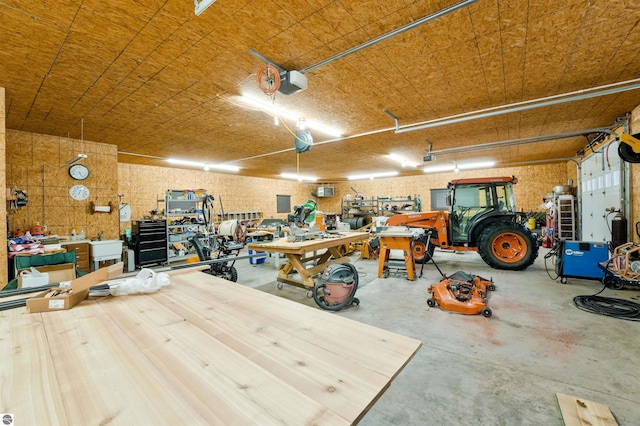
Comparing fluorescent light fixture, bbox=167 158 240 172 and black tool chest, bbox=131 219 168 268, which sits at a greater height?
fluorescent light fixture, bbox=167 158 240 172

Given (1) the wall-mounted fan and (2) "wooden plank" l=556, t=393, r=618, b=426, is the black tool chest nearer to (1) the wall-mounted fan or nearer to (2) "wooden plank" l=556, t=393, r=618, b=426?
(1) the wall-mounted fan

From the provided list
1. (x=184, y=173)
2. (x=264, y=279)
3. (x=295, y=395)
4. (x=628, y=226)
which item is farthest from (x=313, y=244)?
(x=184, y=173)

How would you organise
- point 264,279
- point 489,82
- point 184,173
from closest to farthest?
point 489,82, point 264,279, point 184,173

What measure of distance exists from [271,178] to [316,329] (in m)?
13.2

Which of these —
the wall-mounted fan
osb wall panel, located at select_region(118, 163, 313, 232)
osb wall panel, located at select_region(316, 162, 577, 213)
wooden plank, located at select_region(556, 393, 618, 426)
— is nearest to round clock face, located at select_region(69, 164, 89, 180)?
osb wall panel, located at select_region(118, 163, 313, 232)

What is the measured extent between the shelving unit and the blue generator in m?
7.67

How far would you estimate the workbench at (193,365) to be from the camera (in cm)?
56

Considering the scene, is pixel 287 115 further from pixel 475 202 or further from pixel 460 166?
pixel 460 166

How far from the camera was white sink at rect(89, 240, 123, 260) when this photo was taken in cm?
548

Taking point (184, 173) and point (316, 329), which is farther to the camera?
point (184, 173)

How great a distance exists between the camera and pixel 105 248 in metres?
5.60

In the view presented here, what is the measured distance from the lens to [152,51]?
9.43ft

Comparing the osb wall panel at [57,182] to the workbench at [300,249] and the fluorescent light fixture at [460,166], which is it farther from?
the fluorescent light fixture at [460,166]

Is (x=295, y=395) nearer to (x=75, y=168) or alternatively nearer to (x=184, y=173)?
(x=75, y=168)
